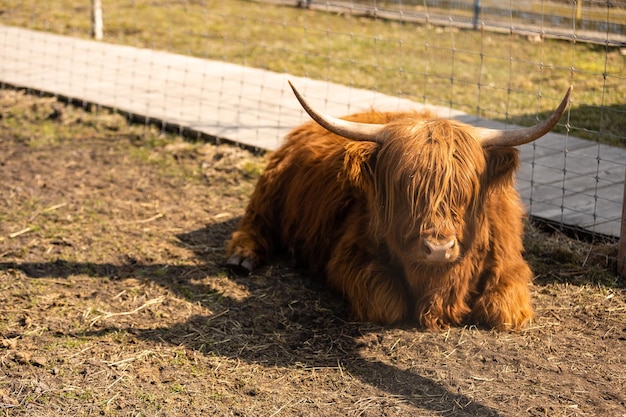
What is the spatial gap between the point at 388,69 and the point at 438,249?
3856mm

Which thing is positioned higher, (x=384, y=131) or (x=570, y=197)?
(x=384, y=131)

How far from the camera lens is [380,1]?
14.8m

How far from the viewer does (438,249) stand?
406 centimetres

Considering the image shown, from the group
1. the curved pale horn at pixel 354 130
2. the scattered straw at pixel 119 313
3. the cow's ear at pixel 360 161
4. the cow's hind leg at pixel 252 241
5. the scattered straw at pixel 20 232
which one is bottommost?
the scattered straw at pixel 119 313

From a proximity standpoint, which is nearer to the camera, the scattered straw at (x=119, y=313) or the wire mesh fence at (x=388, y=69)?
A: the scattered straw at (x=119, y=313)

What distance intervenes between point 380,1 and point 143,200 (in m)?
9.25

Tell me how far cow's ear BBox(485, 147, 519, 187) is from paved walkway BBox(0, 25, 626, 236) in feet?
4.90

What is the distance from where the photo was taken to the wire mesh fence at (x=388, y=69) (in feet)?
21.6

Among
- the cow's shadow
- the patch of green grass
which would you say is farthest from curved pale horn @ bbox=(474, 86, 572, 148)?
the patch of green grass

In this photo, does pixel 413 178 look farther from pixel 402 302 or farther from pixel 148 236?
pixel 148 236

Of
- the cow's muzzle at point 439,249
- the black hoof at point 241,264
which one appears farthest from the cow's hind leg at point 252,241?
the cow's muzzle at point 439,249

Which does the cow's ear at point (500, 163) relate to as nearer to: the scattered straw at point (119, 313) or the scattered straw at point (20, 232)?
the scattered straw at point (119, 313)

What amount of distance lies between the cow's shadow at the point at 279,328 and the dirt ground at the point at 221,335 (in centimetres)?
1

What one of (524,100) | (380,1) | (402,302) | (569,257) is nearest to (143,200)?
(402,302)
